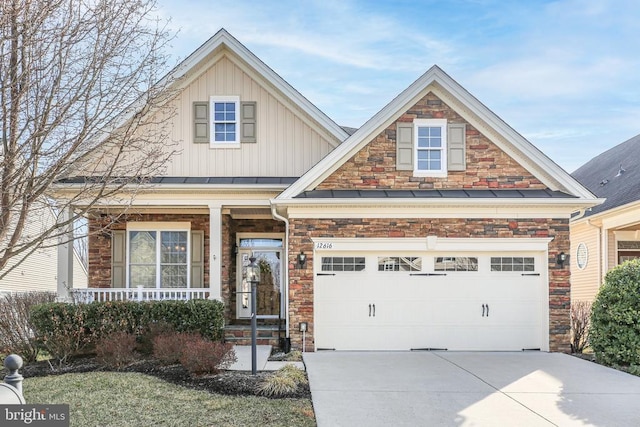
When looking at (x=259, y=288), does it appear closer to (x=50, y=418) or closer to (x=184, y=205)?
(x=184, y=205)

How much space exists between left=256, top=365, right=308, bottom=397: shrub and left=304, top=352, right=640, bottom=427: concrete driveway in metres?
0.28

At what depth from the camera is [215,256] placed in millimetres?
13203

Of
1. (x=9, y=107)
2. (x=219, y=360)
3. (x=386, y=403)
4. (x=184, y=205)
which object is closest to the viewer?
(x=9, y=107)

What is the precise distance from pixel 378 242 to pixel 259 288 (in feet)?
14.2

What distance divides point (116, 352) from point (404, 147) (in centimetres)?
701

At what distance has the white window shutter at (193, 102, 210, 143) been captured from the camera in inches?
554

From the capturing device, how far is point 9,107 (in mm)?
5906

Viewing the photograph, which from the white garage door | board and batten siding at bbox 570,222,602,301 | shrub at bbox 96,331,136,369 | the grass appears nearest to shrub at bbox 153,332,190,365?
shrub at bbox 96,331,136,369

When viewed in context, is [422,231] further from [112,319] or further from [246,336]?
[112,319]

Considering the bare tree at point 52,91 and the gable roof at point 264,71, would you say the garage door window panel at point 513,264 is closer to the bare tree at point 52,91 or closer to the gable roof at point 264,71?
the gable roof at point 264,71

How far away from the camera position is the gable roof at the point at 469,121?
12383 millimetres

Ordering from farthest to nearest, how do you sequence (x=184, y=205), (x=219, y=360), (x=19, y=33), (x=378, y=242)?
(x=184, y=205)
(x=378, y=242)
(x=219, y=360)
(x=19, y=33)

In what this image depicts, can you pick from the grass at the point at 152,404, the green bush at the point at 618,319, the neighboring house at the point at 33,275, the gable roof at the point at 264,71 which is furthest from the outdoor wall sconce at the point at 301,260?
the neighboring house at the point at 33,275

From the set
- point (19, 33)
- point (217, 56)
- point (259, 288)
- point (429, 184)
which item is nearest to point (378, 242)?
point (429, 184)
